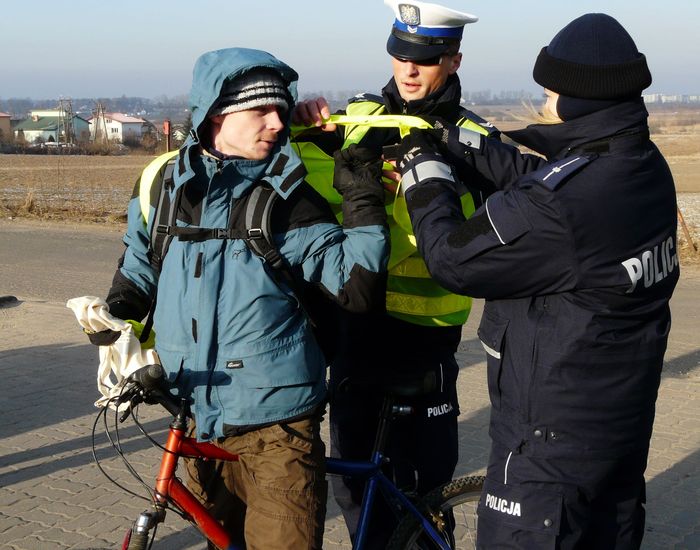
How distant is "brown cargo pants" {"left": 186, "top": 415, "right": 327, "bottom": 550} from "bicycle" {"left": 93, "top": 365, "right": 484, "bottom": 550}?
0.41 ft

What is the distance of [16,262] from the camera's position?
511 inches

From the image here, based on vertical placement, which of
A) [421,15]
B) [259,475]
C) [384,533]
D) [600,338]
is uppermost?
[421,15]

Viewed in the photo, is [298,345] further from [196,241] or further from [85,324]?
[85,324]

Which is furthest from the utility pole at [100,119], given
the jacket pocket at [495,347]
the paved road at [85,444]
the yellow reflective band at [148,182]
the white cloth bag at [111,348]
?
the jacket pocket at [495,347]

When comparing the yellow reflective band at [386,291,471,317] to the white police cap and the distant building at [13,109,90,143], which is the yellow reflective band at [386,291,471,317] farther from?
the distant building at [13,109,90,143]

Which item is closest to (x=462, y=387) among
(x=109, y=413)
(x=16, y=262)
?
(x=109, y=413)

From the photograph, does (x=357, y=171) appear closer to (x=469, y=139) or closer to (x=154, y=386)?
(x=469, y=139)

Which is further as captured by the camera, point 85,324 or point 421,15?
point 421,15

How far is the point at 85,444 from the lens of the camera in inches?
231

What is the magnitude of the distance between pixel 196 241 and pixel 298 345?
1.36ft

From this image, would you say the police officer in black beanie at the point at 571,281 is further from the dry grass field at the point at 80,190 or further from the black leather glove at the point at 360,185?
the dry grass field at the point at 80,190

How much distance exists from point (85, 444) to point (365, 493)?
308 cm

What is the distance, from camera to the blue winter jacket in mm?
2713

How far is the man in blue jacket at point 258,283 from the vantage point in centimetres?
272
